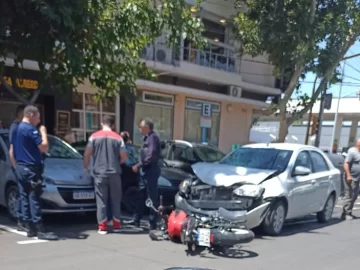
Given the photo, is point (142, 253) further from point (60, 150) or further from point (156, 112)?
point (156, 112)

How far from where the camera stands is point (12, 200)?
8430 mm

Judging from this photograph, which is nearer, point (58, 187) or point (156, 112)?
point (58, 187)

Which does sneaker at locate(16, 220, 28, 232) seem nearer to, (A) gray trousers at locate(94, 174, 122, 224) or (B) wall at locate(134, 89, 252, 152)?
(A) gray trousers at locate(94, 174, 122, 224)

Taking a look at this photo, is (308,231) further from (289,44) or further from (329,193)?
(289,44)

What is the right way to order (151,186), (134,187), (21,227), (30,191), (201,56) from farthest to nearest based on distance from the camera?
(201,56) < (134,187) < (151,186) < (21,227) < (30,191)

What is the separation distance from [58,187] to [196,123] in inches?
592

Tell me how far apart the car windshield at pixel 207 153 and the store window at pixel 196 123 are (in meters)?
8.31

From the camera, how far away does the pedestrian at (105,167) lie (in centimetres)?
791

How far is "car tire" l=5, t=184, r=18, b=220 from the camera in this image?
329 inches

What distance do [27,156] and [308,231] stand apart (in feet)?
17.7

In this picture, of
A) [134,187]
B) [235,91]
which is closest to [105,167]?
[134,187]

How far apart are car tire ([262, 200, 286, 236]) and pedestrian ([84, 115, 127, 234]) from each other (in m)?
2.53

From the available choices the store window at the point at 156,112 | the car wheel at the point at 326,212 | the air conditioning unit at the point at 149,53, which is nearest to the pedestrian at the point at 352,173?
the car wheel at the point at 326,212

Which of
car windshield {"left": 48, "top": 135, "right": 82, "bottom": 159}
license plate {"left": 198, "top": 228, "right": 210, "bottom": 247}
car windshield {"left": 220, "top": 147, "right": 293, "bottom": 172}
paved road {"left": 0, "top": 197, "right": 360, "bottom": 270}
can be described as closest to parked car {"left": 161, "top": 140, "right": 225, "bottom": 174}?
car windshield {"left": 220, "top": 147, "right": 293, "bottom": 172}
